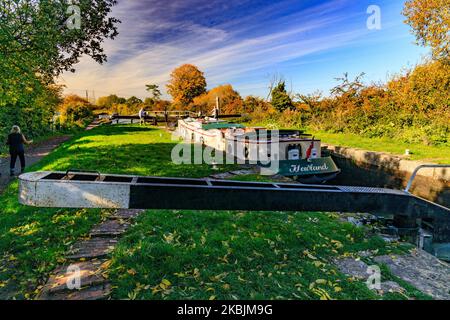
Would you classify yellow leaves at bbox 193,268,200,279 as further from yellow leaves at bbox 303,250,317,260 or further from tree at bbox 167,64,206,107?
tree at bbox 167,64,206,107

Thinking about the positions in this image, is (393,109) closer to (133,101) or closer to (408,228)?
(408,228)

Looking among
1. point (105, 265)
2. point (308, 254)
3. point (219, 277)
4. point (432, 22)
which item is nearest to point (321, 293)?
point (308, 254)

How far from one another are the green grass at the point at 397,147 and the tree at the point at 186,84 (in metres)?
36.3

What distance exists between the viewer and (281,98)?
3170 centimetres

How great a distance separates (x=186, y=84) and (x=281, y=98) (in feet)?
85.0

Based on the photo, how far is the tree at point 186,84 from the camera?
5231cm

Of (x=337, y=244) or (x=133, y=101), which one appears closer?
(x=337, y=244)

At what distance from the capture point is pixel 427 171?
36.1ft

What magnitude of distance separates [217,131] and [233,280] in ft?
34.7

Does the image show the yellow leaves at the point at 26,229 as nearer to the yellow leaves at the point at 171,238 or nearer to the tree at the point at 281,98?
the yellow leaves at the point at 171,238

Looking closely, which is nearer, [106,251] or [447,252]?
[106,251]

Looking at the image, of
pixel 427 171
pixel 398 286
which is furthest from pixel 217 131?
pixel 398 286

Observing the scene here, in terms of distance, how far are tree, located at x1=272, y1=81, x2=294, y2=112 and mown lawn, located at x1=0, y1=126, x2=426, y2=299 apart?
26822mm

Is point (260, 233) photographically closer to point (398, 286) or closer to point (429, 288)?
point (398, 286)
